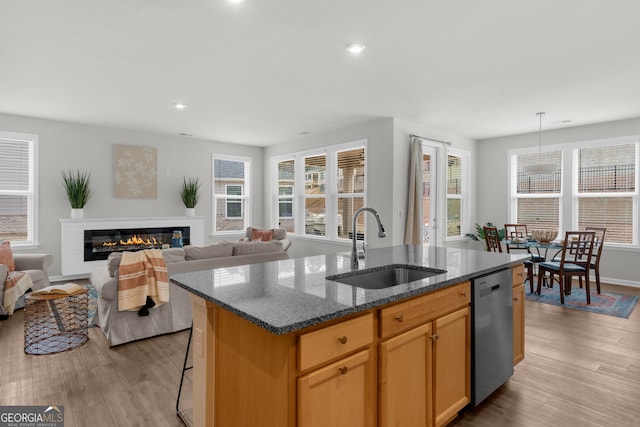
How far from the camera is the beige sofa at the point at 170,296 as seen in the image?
3.14 metres

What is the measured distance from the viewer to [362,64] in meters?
3.47

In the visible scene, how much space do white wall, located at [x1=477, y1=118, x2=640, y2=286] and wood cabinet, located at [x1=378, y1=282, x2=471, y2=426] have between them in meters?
5.25

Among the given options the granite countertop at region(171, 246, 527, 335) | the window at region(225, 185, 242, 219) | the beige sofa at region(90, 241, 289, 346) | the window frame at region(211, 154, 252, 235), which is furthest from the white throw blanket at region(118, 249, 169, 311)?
the window at region(225, 185, 242, 219)

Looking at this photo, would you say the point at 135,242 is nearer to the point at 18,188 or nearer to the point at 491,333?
the point at 18,188

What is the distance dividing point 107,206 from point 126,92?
277cm

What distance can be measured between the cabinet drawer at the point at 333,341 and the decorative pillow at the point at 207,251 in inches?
99.5

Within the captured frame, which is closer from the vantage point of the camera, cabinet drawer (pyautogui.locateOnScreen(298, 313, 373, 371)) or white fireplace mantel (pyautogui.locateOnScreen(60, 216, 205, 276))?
cabinet drawer (pyautogui.locateOnScreen(298, 313, 373, 371))

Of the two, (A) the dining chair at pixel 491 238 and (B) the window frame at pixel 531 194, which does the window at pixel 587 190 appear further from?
(A) the dining chair at pixel 491 238

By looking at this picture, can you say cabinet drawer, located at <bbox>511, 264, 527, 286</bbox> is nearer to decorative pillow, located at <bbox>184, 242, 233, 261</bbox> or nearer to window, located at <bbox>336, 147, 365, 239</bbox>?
decorative pillow, located at <bbox>184, 242, 233, 261</bbox>

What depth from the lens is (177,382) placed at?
2.56 meters

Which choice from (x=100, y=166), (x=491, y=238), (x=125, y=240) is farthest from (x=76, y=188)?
(x=491, y=238)

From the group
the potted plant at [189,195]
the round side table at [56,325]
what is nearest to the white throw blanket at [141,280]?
the round side table at [56,325]

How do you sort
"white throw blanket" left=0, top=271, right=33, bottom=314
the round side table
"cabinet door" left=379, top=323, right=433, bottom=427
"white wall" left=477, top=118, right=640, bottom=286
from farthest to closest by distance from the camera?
"white wall" left=477, top=118, right=640, bottom=286
"white throw blanket" left=0, top=271, right=33, bottom=314
the round side table
"cabinet door" left=379, top=323, right=433, bottom=427

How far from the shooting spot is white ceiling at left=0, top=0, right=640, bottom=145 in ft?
8.39
